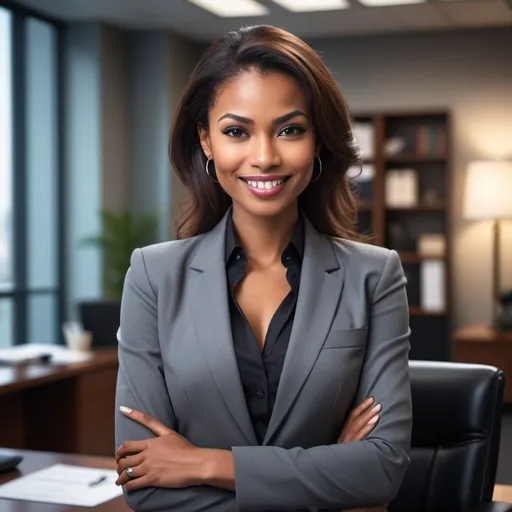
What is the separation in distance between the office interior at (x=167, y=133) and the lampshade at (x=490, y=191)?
0.05ft

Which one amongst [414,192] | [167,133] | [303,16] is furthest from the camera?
[414,192]

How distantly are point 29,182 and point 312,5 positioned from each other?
2294 mm

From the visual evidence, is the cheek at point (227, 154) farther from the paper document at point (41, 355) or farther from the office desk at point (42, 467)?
the paper document at point (41, 355)

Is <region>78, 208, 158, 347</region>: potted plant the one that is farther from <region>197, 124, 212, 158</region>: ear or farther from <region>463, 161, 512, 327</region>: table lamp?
<region>197, 124, 212, 158</region>: ear

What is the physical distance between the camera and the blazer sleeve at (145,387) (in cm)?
145

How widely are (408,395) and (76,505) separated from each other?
0.74 metres

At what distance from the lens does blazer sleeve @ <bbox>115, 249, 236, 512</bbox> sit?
4.76 ft

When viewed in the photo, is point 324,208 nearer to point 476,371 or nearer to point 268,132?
point 268,132

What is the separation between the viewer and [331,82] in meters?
1.46

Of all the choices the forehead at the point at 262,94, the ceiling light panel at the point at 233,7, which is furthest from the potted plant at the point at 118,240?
the forehead at the point at 262,94

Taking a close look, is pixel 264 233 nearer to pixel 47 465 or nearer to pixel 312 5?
pixel 47 465

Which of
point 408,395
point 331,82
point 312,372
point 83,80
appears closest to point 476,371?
point 408,395

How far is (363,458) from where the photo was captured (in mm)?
1435

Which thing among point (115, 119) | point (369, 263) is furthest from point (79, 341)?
point (369, 263)
